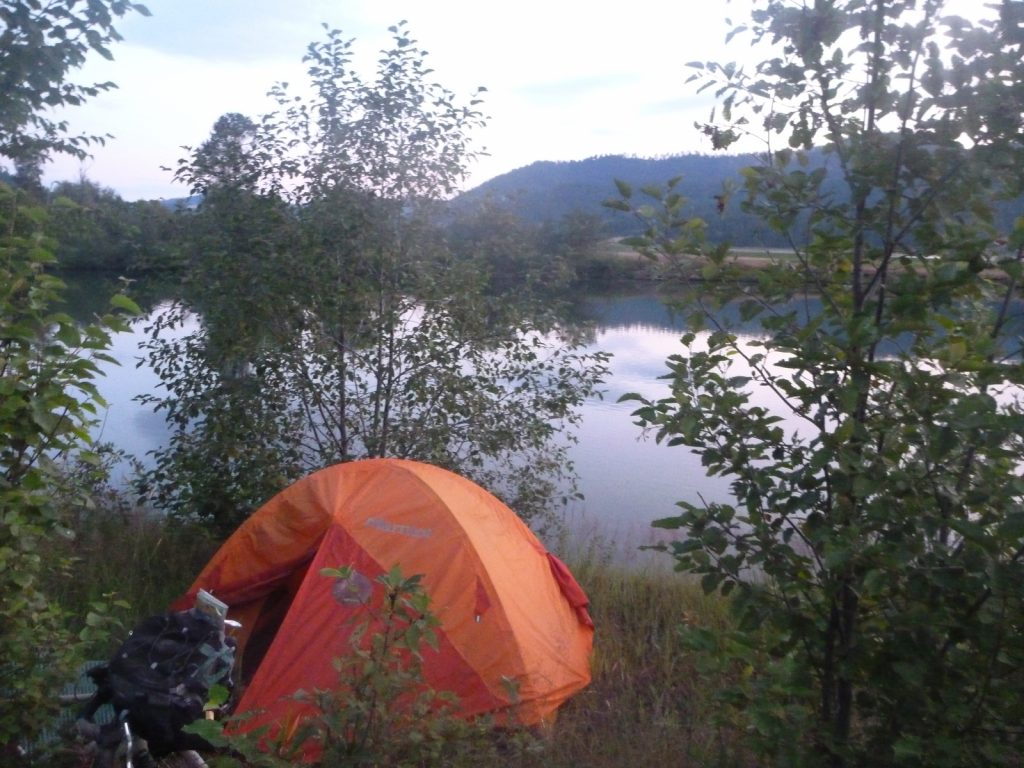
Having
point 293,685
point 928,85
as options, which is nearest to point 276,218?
point 293,685

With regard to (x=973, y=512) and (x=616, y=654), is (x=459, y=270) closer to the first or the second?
(x=616, y=654)

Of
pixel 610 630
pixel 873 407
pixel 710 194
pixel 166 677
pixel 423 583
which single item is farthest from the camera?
pixel 610 630

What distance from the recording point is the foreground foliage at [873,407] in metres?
2.55

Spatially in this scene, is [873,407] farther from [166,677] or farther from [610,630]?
[610,630]

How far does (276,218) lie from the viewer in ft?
25.4

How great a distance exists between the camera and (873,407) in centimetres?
286

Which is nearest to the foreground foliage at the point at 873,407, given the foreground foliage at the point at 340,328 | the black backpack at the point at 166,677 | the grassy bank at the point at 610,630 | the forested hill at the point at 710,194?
the forested hill at the point at 710,194

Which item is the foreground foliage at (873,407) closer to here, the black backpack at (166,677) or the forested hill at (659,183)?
the forested hill at (659,183)

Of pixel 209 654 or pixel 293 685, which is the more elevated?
pixel 209 654

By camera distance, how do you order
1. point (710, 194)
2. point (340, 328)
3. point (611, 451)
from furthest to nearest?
point (611, 451) → point (340, 328) → point (710, 194)

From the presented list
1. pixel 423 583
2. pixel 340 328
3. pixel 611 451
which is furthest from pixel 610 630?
pixel 611 451

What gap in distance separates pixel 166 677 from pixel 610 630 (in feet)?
11.2

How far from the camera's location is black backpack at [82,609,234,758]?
3.71 meters

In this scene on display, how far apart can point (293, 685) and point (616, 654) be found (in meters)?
2.04
